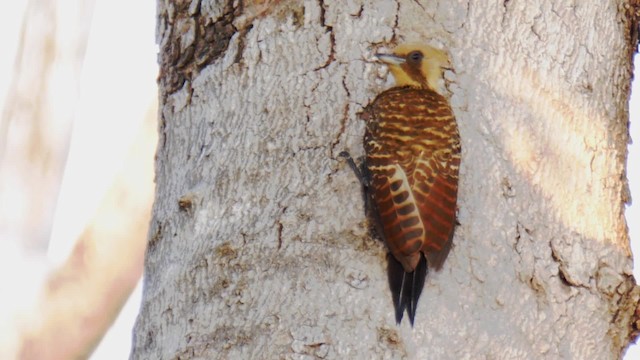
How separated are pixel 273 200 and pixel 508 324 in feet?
1.71

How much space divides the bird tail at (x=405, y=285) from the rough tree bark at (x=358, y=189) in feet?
0.08

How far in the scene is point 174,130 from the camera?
2.23 metres

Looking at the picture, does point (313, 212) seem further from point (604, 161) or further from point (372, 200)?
point (604, 161)

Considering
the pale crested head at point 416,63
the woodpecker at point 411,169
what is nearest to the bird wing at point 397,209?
the woodpecker at point 411,169

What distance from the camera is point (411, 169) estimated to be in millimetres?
2008

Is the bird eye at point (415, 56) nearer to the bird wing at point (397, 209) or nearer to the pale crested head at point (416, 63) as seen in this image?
the pale crested head at point (416, 63)

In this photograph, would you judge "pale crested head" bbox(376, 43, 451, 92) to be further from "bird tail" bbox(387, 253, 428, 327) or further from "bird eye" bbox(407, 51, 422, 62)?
"bird tail" bbox(387, 253, 428, 327)

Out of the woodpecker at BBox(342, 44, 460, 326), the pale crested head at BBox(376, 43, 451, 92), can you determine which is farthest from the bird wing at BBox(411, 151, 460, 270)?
the pale crested head at BBox(376, 43, 451, 92)

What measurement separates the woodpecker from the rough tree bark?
0.11 ft

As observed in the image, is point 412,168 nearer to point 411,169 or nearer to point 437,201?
point 411,169

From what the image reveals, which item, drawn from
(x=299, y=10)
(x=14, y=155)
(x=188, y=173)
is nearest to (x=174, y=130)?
(x=188, y=173)

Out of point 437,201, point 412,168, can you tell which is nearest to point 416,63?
point 412,168

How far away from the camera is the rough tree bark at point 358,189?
184cm

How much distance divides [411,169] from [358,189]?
0.13 metres
